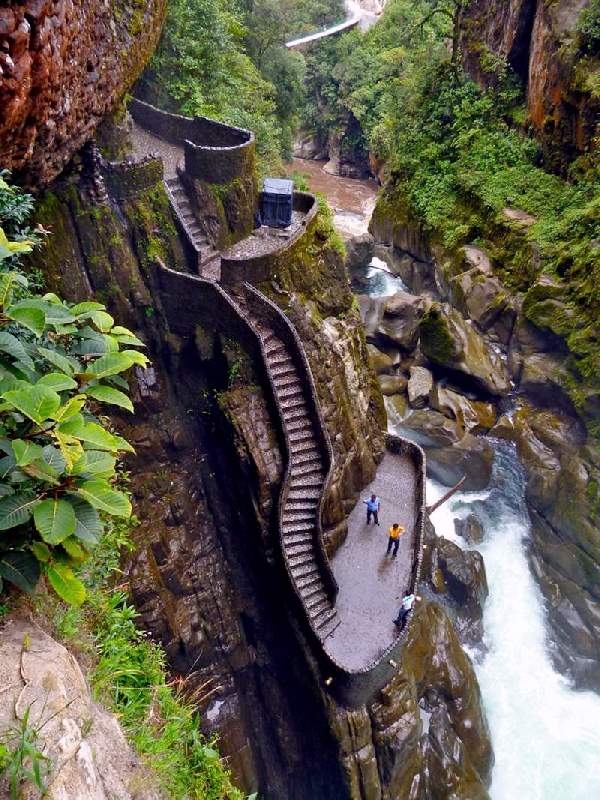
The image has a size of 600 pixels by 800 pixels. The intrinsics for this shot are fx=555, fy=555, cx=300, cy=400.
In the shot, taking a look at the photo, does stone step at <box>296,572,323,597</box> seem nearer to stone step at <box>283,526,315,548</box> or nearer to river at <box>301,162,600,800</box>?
stone step at <box>283,526,315,548</box>

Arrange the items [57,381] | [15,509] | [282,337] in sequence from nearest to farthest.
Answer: [15,509], [57,381], [282,337]

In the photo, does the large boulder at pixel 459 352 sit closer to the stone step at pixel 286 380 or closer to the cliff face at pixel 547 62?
the stone step at pixel 286 380

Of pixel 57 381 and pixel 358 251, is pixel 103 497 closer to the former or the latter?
pixel 57 381

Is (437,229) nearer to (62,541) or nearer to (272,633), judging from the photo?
(272,633)

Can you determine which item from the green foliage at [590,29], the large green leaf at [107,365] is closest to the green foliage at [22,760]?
the large green leaf at [107,365]

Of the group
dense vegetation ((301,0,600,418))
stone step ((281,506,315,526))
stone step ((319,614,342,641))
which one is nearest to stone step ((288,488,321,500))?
stone step ((281,506,315,526))

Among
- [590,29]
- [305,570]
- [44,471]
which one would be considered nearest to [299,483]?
[305,570]
